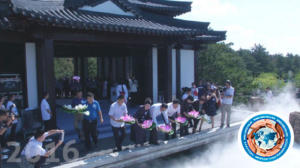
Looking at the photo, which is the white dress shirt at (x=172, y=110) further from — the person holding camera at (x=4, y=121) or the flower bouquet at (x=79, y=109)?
the person holding camera at (x=4, y=121)

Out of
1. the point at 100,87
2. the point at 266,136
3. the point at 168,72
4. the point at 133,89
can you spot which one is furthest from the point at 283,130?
the point at 100,87

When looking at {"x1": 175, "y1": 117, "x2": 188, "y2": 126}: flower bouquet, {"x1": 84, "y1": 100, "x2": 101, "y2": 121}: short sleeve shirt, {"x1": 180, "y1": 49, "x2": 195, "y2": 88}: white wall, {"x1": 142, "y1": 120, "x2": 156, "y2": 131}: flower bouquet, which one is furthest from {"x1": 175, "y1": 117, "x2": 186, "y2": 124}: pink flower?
{"x1": 180, "y1": 49, "x2": 195, "y2": 88}: white wall

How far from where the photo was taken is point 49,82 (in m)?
7.40

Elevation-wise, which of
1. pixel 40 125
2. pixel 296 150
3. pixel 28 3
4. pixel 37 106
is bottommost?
pixel 296 150

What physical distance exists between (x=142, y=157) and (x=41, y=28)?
15.1ft

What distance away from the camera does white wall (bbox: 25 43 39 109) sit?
813cm

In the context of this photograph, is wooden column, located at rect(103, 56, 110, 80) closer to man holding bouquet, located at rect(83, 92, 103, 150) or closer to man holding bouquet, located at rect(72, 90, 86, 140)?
man holding bouquet, located at rect(72, 90, 86, 140)

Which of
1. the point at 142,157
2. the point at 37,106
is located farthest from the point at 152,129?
the point at 37,106

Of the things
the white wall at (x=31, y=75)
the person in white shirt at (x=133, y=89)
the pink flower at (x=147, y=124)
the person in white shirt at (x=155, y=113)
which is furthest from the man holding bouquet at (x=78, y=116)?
the person in white shirt at (x=133, y=89)

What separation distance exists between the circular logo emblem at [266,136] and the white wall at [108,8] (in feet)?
21.5

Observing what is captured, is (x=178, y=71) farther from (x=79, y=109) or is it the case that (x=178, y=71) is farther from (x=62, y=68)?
(x=62, y=68)

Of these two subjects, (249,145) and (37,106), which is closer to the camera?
(249,145)

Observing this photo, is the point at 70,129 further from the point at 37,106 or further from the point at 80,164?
the point at 80,164

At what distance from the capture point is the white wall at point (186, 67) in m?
13.1
